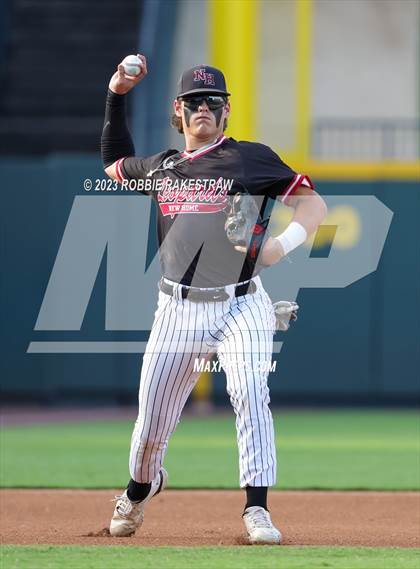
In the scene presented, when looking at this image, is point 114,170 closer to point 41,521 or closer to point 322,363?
point 41,521

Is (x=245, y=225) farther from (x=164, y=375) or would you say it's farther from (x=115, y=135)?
(x=115, y=135)

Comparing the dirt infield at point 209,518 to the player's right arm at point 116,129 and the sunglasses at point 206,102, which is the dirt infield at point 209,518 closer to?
the player's right arm at point 116,129

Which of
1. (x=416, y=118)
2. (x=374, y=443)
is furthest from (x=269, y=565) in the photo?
(x=416, y=118)

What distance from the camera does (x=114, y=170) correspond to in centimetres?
538

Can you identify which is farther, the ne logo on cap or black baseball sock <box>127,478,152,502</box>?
black baseball sock <box>127,478,152,502</box>

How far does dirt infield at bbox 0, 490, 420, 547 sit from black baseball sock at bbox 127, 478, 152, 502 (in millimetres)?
163

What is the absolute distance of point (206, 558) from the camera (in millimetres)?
4492

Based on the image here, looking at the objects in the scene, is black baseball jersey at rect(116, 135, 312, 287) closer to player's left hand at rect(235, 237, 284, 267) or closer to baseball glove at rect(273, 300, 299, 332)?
player's left hand at rect(235, 237, 284, 267)

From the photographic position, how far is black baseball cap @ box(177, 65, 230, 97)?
5.00 m

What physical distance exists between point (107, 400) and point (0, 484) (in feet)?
17.3

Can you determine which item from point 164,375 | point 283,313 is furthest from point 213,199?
point 164,375

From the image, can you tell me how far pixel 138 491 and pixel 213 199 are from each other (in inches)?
48.8

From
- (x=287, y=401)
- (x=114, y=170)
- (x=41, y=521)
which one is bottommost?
(x=287, y=401)

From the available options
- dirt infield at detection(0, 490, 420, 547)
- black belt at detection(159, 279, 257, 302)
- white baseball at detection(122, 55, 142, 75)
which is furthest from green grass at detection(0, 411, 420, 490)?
white baseball at detection(122, 55, 142, 75)
